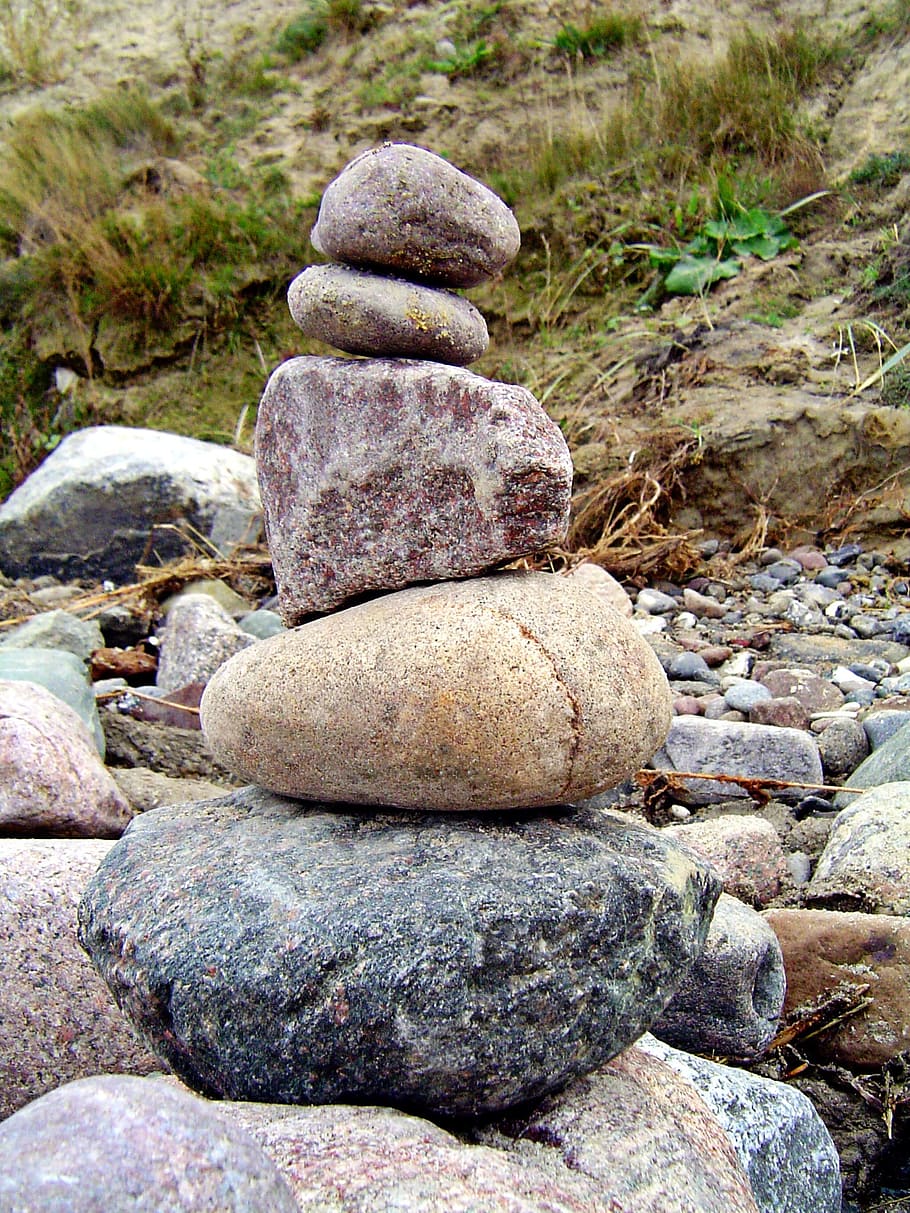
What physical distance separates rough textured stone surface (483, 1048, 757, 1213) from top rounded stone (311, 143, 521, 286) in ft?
6.41

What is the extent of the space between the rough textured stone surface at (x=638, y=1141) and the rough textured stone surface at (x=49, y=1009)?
1.03 meters

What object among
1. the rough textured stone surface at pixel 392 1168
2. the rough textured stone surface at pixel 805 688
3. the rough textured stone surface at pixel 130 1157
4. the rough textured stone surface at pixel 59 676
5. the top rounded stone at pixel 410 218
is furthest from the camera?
the rough textured stone surface at pixel 805 688

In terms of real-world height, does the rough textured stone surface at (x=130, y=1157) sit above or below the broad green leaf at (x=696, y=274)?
above

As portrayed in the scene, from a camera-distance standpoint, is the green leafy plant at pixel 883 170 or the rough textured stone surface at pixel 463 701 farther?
the green leafy plant at pixel 883 170

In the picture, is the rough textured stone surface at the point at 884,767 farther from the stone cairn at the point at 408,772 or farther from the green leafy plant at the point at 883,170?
the green leafy plant at the point at 883,170

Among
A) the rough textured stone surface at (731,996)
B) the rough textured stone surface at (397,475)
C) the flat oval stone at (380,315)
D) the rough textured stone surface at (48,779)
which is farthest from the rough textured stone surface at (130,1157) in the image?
the rough textured stone surface at (48,779)

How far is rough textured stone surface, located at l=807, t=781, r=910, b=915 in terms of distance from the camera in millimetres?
3240

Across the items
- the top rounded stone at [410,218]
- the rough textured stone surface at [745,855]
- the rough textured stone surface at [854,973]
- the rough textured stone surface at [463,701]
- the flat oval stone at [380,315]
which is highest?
the top rounded stone at [410,218]

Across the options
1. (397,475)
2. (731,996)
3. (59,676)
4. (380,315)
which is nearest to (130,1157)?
(397,475)

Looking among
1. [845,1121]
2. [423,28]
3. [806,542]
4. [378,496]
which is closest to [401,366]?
[378,496]

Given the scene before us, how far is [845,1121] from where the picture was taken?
8.91 ft

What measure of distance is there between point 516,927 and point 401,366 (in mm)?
1325

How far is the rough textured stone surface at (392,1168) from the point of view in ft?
5.45

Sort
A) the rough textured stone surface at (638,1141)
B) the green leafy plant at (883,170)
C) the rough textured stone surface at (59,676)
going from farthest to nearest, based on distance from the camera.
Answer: the green leafy plant at (883,170), the rough textured stone surface at (59,676), the rough textured stone surface at (638,1141)
